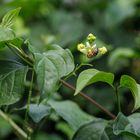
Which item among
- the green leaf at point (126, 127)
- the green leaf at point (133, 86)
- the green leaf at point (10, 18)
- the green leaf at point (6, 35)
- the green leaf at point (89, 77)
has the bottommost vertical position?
the green leaf at point (126, 127)

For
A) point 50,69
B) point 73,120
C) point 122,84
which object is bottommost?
point 73,120

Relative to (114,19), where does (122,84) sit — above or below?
above

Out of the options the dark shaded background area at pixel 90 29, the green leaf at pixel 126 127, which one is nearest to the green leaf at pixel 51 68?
the green leaf at pixel 126 127

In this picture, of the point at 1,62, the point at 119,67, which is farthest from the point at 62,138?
the point at 1,62

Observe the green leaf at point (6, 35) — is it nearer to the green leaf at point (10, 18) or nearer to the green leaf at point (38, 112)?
the green leaf at point (10, 18)

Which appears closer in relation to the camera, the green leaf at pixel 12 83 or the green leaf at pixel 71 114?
the green leaf at pixel 12 83

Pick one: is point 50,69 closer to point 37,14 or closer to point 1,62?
point 1,62

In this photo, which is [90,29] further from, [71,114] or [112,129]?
[112,129]
